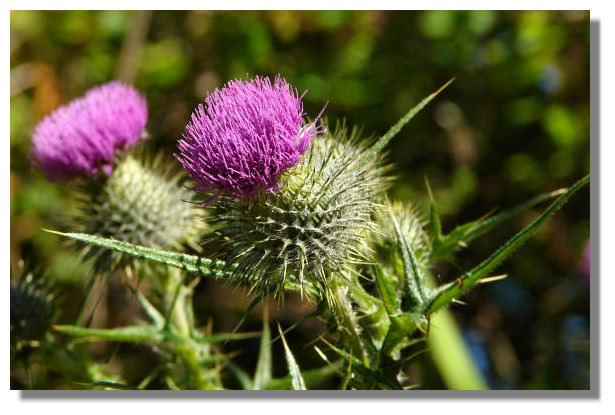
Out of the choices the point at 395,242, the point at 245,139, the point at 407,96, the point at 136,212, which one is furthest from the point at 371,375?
the point at 407,96

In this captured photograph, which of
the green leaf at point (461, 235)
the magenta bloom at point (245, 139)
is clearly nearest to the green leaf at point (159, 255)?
the magenta bloom at point (245, 139)

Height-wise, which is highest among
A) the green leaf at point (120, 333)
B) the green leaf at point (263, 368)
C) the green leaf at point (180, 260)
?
the green leaf at point (180, 260)

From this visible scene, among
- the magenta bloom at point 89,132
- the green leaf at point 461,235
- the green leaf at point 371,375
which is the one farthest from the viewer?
the magenta bloom at point 89,132

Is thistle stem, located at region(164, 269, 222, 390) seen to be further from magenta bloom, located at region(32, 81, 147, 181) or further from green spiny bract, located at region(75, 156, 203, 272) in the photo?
magenta bloom, located at region(32, 81, 147, 181)

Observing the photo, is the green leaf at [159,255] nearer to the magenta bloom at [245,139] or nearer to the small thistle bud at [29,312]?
the magenta bloom at [245,139]
